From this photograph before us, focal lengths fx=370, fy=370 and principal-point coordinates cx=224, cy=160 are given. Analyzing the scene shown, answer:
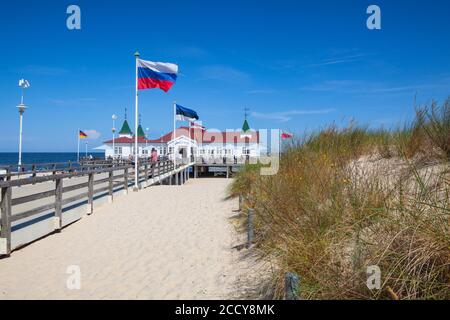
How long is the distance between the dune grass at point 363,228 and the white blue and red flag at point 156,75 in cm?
1195

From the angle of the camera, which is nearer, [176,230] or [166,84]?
[176,230]

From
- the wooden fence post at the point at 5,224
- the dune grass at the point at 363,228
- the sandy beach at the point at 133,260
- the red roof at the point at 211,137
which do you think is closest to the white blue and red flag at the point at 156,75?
the sandy beach at the point at 133,260

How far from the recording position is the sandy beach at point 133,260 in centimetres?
463

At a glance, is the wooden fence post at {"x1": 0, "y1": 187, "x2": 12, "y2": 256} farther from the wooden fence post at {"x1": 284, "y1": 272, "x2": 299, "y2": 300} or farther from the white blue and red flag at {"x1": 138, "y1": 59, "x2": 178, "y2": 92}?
the white blue and red flag at {"x1": 138, "y1": 59, "x2": 178, "y2": 92}

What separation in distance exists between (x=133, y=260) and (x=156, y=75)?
12.6 meters

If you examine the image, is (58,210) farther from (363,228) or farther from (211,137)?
(211,137)

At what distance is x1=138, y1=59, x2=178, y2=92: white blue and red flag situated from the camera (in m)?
16.9

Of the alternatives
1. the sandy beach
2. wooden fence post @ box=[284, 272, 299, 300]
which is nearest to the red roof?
the sandy beach

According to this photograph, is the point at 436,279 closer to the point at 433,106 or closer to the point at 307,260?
the point at 307,260

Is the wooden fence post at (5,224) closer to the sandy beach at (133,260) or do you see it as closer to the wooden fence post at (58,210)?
the sandy beach at (133,260)

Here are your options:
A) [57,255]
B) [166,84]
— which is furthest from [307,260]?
[166,84]

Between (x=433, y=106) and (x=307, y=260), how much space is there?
188 inches

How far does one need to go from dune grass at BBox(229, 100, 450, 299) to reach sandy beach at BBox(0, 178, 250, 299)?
927 millimetres

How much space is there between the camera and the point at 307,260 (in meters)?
3.63
